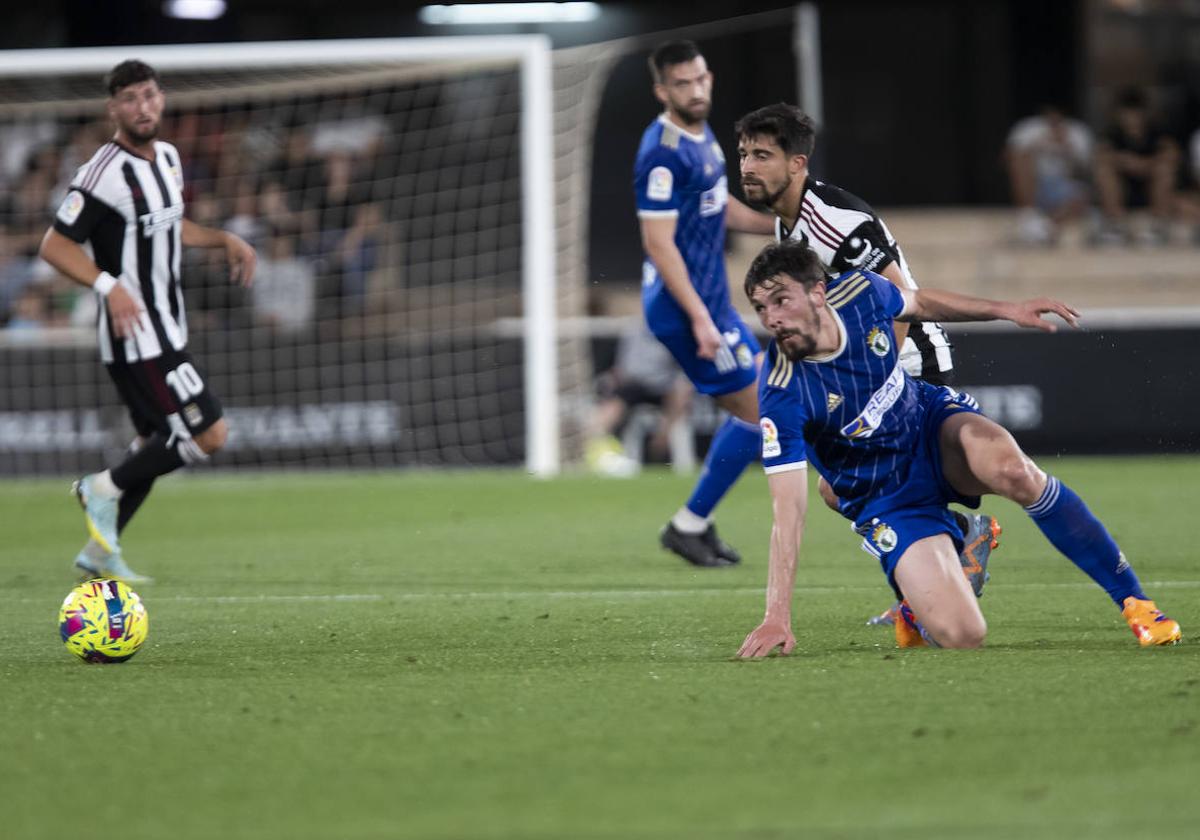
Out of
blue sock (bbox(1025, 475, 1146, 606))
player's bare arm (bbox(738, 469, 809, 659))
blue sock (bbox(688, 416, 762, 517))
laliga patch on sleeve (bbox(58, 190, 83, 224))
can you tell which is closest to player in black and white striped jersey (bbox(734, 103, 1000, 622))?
blue sock (bbox(1025, 475, 1146, 606))

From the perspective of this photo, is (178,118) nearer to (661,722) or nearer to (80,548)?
(80,548)

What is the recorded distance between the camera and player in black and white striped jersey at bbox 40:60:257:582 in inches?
277

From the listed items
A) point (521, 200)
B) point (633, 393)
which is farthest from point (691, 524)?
point (521, 200)

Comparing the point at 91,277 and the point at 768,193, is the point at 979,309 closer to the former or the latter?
the point at 768,193

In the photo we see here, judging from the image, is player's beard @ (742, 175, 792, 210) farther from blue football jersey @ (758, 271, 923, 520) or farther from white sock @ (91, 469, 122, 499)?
white sock @ (91, 469, 122, 499)

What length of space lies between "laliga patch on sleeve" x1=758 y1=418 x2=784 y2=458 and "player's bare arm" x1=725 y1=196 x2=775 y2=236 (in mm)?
2146

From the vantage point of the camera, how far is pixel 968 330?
46.7 ft

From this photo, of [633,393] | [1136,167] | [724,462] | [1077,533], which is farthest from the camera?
[1136,167]

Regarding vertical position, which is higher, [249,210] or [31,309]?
[249,210]

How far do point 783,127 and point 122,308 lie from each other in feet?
9.68

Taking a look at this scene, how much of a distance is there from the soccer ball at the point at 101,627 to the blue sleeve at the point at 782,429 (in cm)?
181

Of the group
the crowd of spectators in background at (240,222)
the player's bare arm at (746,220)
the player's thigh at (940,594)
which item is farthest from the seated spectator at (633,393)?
the player's thigh at (940,594)

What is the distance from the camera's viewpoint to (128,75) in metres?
6.95

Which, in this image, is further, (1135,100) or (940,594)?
(1135,100)
